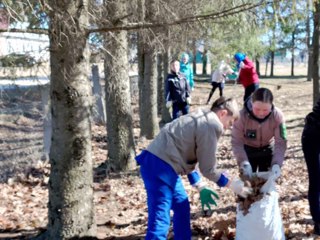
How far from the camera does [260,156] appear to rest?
4570mm

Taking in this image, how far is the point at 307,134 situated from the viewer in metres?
4.13

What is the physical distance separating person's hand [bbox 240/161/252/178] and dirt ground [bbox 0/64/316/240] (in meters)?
0.67

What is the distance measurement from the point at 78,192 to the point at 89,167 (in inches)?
9.9

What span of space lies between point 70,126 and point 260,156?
1.85 metres

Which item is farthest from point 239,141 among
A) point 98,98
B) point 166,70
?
point 166,70

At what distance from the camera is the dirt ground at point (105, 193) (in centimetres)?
484

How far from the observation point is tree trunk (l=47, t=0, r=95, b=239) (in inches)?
164

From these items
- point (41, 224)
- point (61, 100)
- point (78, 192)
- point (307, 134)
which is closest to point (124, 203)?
point (41, 224)

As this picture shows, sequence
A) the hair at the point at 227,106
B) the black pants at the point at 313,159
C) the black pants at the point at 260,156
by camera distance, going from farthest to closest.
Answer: the black pants at the point at 260,156 < the black pants at the point at 313,159 < the hair at the point at 227,106

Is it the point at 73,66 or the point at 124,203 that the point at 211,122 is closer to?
the point at 73,66

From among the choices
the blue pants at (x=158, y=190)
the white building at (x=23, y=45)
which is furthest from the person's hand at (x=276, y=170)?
the white building at (x=23, y=45)

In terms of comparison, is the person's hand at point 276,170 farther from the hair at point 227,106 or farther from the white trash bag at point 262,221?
the hair at point 227,106

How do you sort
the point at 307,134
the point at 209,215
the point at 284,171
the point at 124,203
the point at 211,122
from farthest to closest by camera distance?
the point at 284,171, the point at 124,203, the point at 209,215, the point at 307,134, the point at 211,122

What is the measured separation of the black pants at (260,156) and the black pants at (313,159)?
1.47 feet
